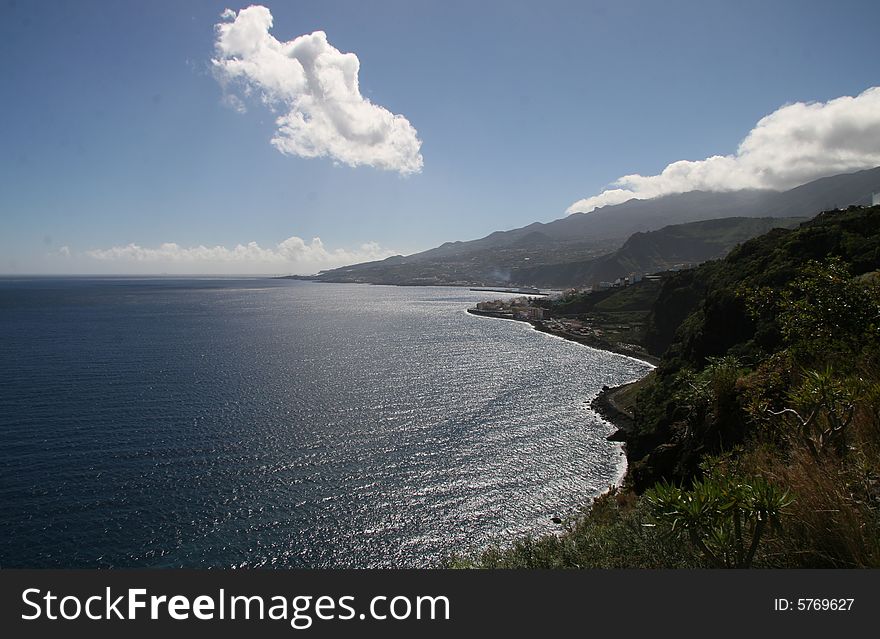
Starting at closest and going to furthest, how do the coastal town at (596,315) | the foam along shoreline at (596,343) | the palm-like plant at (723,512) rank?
the palm-like plant at (723,512)
the foam along shoreline at (596,343)
the coastal town at (596,315)

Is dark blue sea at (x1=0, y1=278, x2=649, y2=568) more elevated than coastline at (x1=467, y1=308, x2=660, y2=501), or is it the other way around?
dark blue sea at (x1=0, y1=278, x2=649, y2=568)

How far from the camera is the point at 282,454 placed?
38.9 m

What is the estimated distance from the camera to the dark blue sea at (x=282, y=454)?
2738 centimetres

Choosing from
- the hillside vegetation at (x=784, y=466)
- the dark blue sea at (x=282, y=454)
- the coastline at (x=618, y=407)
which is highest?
the hillside vegetation at (x=784, y=466)

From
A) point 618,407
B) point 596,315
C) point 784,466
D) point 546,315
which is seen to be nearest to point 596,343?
point 596,315

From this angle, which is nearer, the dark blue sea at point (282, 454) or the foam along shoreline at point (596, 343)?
the dark blue sea at point (282, 454)

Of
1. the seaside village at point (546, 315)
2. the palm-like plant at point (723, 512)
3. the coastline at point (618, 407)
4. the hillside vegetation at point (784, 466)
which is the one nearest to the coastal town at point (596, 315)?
the seaside village at point (546, 315)

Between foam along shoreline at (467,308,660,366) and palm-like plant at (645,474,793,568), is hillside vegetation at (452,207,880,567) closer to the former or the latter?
palm-like plant at (645,474,793,568)

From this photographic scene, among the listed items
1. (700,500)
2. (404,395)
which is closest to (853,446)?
(700,500)

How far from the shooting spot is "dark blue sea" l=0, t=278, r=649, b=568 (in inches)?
1078

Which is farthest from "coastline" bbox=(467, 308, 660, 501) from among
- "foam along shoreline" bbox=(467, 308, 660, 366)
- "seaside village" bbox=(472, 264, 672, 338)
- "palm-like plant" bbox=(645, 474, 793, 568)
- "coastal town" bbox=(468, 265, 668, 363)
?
"palm-like plant" bbox=(645, 474, 793, 568)

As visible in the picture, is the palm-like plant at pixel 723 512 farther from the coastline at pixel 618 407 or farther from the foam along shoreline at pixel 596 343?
the foam along shoreline at pixel 596 343

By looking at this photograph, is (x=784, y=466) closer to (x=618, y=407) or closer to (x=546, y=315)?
(x=618, y=407)

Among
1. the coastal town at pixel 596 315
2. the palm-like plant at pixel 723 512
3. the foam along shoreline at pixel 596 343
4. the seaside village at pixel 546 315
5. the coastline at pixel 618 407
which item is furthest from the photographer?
the seaside village at pixel 546 315
